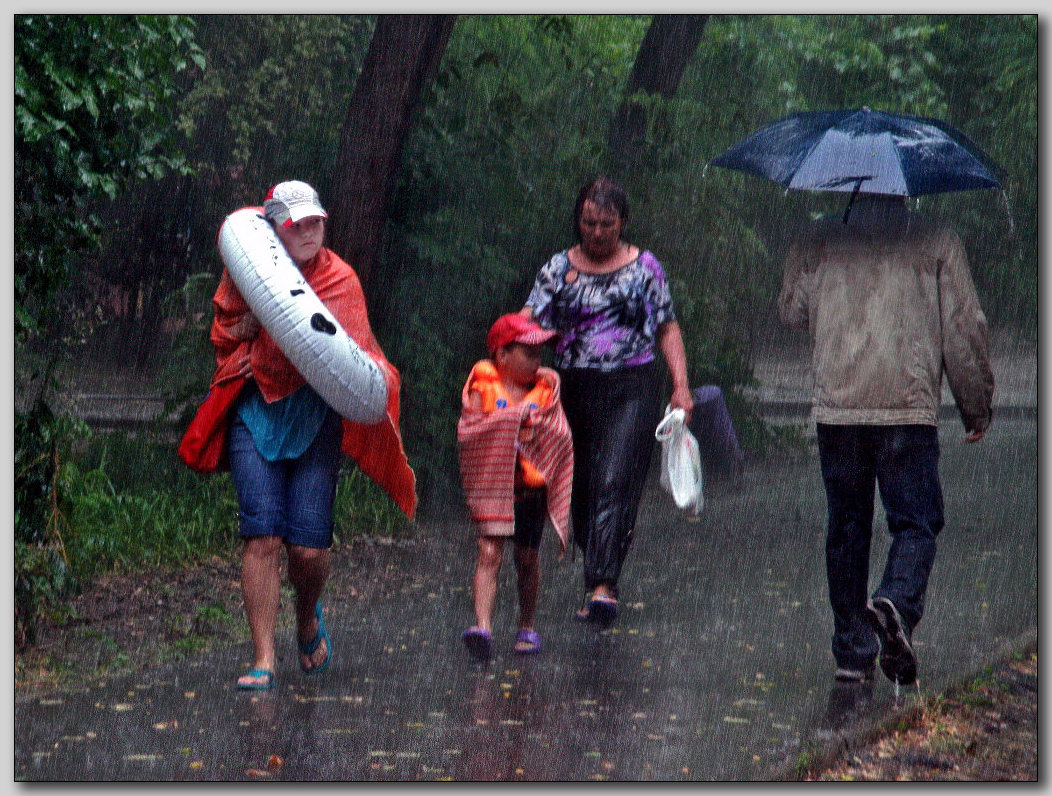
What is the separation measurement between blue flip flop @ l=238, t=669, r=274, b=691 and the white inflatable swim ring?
972 mm

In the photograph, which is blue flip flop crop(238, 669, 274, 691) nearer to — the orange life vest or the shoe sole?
the orange life vest

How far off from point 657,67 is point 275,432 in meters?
7.44

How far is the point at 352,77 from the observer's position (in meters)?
10.6

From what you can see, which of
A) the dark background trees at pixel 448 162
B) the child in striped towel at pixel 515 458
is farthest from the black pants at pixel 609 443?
the dark background trees at pixel 448 162

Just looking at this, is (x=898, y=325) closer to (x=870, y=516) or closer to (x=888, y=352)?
(x=888, y=352)

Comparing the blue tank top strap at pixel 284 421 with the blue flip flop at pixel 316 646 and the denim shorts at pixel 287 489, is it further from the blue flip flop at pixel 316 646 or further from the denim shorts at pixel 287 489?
the blue flip flop at pixel 316 646

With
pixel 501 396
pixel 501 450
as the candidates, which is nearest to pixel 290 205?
pixel 501 396

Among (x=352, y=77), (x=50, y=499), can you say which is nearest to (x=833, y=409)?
(x=50, y=499)

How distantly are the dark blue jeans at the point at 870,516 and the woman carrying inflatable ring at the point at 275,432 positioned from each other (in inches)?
68.5

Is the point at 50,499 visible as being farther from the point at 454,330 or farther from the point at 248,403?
the point at 454,330

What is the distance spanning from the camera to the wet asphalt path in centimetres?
470

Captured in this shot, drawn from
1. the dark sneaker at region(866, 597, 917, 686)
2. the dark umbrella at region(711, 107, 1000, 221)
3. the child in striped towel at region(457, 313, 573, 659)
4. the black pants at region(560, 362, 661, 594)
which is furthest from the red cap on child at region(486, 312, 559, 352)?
the dark sneaker at region(866, 597, 917, 686)

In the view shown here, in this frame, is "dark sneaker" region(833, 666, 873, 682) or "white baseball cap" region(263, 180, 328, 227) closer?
"white baseball cap" region(263, 180, 328, 227)

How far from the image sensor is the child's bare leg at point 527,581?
6.32m
